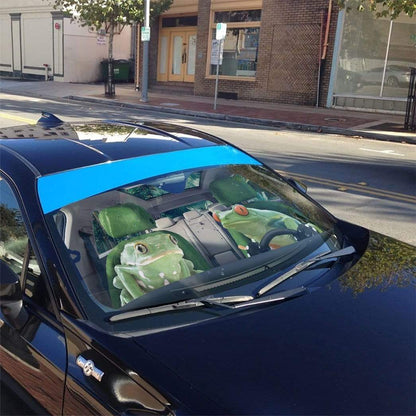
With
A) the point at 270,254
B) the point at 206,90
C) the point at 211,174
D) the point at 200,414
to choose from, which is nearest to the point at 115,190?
the point at 211,174

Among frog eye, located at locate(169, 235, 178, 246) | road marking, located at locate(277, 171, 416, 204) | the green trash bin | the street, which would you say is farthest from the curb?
frog eye, located at locate(169, 235, 178, 246)

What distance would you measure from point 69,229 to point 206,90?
69.7 ft

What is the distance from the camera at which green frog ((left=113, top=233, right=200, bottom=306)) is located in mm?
2018

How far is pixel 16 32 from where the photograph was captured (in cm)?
3156

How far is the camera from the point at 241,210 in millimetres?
2680

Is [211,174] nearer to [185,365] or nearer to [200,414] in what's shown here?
[185,365]

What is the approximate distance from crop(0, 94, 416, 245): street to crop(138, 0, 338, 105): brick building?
221 inches

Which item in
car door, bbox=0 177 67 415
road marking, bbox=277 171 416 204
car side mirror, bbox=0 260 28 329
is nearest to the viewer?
car door, bbox=0 177 67 415

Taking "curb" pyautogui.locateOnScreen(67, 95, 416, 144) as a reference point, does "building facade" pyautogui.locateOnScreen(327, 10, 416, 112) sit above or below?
above

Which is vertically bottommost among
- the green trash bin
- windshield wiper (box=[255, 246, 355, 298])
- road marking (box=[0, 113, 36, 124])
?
road marking (box=[0, 113, 36, 124])

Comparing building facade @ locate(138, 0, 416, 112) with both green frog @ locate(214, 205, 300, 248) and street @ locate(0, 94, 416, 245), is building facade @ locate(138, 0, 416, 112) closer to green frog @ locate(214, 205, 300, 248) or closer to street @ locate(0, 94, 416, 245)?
street @ locate(0, 94, 416, 245)

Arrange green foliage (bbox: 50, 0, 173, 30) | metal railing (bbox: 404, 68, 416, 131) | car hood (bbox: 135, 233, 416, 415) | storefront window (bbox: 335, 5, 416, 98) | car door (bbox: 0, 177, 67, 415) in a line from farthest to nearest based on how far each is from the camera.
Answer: green foliage (bbox: 50, 0, 173, 30) < storefront window (bbox: 335, 5, 416, 98) < metal railing (bbox: 404, 68, 416, 131) < car door (bbox: 0, 177, 67, 415) < car hood (bbox: 135, 233, 416, 415)

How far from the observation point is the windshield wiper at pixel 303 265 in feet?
6.79

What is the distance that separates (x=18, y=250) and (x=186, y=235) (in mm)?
814
